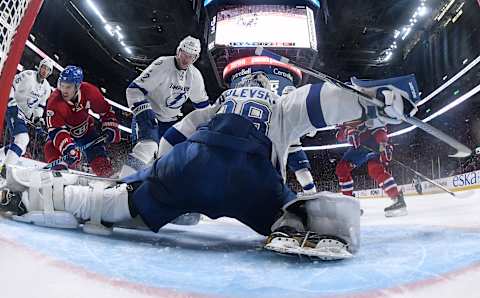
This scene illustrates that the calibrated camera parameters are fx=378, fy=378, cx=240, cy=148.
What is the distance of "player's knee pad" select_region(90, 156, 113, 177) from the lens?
2045 mm

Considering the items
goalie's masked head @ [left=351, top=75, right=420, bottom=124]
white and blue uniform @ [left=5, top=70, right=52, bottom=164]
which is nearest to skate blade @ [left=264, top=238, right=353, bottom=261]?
goalie's masked head @ [left=351, top=75, right=420, bottom=124]

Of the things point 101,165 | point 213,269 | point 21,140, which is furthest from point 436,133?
point 21,140

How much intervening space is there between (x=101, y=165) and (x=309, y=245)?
1580mm

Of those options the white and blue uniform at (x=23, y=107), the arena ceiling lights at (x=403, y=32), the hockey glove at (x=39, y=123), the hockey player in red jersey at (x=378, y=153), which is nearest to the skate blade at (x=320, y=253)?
the hockey player in red jersey at (x=378, y=153)

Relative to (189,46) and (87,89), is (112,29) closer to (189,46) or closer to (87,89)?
(87,89)

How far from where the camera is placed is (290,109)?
3.21 feet

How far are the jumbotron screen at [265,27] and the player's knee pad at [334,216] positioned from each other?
3609 millimetres

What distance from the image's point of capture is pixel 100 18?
8.85 ft

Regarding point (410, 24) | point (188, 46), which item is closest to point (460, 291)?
point (188, 46)

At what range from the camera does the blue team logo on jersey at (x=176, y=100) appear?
203 centimetres

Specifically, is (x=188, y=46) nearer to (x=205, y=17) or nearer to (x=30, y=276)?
Result: (x=30, y=276)

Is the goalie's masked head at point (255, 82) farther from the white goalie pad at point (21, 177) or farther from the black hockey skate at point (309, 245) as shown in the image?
the white goalie pad at point (21, 177)

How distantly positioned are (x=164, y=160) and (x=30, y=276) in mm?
478

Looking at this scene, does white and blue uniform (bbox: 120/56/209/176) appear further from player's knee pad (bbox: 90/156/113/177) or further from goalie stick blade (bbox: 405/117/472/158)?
goalie stick blade (bbox: 405/117/472/158)
